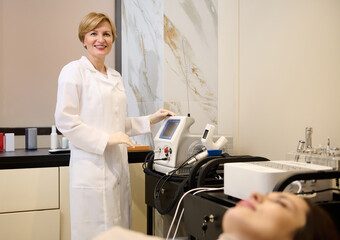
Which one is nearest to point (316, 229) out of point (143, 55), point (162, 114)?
point (162, 114)

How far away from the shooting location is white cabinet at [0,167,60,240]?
89.7 inches

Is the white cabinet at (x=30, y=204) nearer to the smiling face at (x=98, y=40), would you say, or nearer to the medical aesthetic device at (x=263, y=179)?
the smiling face at (x=98, y=40)

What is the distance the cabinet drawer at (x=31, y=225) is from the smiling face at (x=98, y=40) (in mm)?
1037

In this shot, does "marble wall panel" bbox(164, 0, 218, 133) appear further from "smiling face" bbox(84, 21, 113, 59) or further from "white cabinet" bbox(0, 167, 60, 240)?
"white cabinet" bbox(0, 167, 60, 240)

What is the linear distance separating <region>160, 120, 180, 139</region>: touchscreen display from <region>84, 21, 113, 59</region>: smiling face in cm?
53

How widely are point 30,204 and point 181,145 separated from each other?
41.5 inches

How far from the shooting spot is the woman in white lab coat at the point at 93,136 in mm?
1929

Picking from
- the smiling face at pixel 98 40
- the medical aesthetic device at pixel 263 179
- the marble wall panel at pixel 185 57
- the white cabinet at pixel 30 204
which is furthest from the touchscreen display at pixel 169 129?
the white cabinet at pixel 30 204

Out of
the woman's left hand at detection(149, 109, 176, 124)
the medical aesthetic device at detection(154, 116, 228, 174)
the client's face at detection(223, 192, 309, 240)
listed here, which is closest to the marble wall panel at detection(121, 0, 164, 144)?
the woman's left hand at detection(149, 109, 176, 124)

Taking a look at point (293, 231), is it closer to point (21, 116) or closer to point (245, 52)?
point (245, 52)

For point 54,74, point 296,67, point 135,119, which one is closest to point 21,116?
point 54,74

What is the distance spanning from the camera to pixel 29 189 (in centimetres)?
232

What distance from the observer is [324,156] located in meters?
1.45

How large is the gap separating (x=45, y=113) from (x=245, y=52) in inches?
65.2
